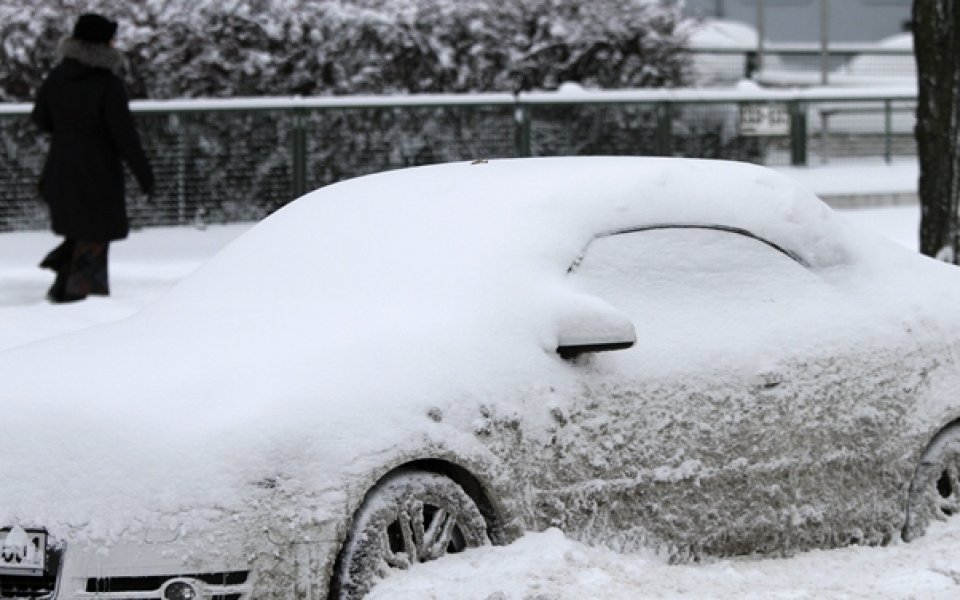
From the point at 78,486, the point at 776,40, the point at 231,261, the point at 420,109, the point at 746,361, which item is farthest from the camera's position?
the point at 776,40

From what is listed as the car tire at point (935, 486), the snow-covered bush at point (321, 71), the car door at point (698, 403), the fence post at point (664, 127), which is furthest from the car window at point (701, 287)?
the fence post at point (664, 127)

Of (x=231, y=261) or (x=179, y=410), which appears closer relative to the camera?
(x=179, y=410)

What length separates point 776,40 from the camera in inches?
1468

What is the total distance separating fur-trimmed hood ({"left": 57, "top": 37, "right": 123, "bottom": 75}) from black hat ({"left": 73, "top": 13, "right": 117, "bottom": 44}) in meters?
0.04

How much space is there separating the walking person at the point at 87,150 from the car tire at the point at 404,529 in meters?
6.76

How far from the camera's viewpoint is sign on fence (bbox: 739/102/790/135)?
17.2 metres

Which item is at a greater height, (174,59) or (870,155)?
(174,59)

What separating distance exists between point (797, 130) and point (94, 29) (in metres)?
7.79

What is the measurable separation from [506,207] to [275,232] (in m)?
0.95

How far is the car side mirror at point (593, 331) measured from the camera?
5723 mm

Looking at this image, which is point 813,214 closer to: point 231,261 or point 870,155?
point 231,261

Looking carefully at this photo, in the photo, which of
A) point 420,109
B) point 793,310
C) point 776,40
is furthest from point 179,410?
point 776,40

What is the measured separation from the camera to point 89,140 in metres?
12.0

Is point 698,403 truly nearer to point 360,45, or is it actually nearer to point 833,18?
point 360,45
